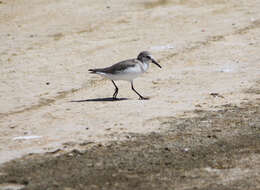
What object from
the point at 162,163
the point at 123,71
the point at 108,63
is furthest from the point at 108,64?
the point at 162,163

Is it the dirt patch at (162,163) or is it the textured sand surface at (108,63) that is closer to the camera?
the dirt patch at (162,163)

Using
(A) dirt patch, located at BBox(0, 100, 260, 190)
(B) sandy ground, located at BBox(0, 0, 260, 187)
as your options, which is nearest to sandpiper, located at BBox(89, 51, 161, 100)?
(B) sandy ground, located at BBox(0, 0, 260, 187)

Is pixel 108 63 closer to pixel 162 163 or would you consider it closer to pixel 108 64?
pixel 108 64

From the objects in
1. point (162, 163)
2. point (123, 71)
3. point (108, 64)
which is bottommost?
point (108, 64)

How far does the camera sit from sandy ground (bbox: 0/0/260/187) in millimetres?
9445

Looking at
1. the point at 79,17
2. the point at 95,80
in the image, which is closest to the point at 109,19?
the point at 79,17

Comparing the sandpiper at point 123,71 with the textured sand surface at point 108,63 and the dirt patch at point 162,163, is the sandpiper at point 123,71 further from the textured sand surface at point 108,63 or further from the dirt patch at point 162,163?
the dirt patch at point 162,163

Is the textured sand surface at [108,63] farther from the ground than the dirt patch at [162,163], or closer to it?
closer to it

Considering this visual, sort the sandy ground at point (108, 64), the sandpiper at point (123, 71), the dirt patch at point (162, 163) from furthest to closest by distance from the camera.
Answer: the sandpiper at point (123, 71), the sandy ground at point (108, 64), the dirt patch at point (162, 163)

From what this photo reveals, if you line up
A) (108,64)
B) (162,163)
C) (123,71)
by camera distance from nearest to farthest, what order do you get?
1. (162,163)
2. (123,71)
3. (108,64)

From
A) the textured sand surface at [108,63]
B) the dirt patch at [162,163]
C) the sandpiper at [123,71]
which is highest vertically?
the sandpiper at [123,71]

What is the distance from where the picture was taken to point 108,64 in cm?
1359

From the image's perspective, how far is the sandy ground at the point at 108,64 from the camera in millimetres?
A: 9445

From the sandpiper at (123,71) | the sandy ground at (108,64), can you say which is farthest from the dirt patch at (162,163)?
the sandpiper at (123,71)
